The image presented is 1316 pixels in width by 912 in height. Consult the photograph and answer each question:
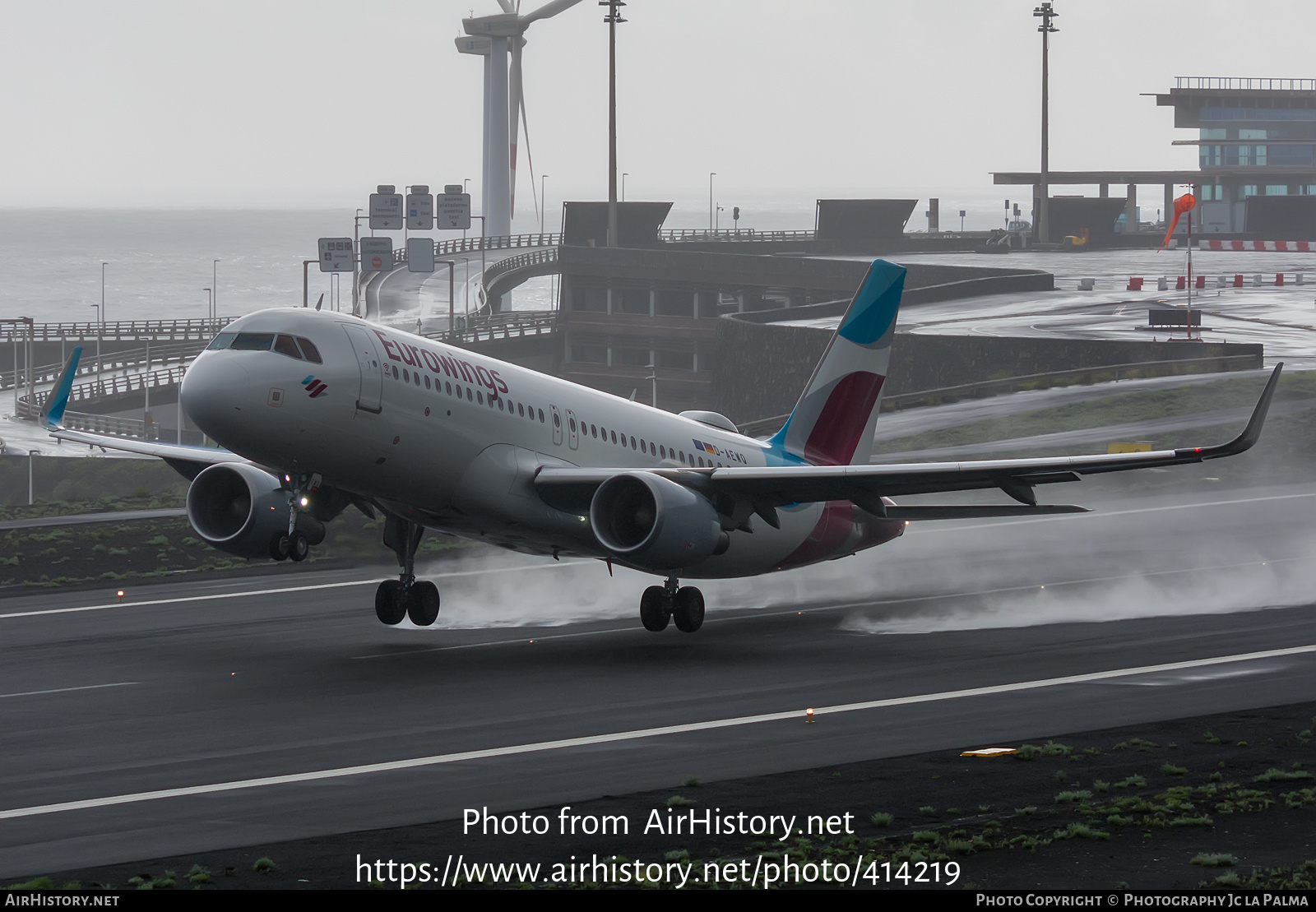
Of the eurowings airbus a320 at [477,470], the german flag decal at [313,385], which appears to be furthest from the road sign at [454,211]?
the german flag decal at [313,385]

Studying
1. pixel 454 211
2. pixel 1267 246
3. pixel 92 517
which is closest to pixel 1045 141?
pixel 1267 246

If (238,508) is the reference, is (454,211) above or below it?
above

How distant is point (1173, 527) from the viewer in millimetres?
45812

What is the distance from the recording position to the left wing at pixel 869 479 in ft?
93.6

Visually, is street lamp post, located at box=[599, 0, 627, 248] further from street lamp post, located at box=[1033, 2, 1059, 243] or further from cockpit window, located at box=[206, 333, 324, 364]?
cockpit window, located at box=[206, 333, 324, 364]

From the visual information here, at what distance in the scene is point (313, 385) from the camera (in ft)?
87.7

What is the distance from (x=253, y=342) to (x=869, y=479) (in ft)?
36.0

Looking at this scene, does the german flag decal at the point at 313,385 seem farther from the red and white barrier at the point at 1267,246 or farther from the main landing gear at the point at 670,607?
the red and white barrier at the point at 1267,246

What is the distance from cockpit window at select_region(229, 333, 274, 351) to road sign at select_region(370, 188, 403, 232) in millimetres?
74997

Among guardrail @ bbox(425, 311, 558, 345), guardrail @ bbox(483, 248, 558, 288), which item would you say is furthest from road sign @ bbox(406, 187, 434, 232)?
guardrail @ bbox(483, 248, 558, 288)

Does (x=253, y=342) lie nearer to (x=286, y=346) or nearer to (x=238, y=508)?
(x=286, y=346)

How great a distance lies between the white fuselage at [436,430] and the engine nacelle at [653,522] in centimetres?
82

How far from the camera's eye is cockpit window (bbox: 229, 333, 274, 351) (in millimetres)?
26703

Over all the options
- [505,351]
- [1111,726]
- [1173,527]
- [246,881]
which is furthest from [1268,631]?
[505,351]
